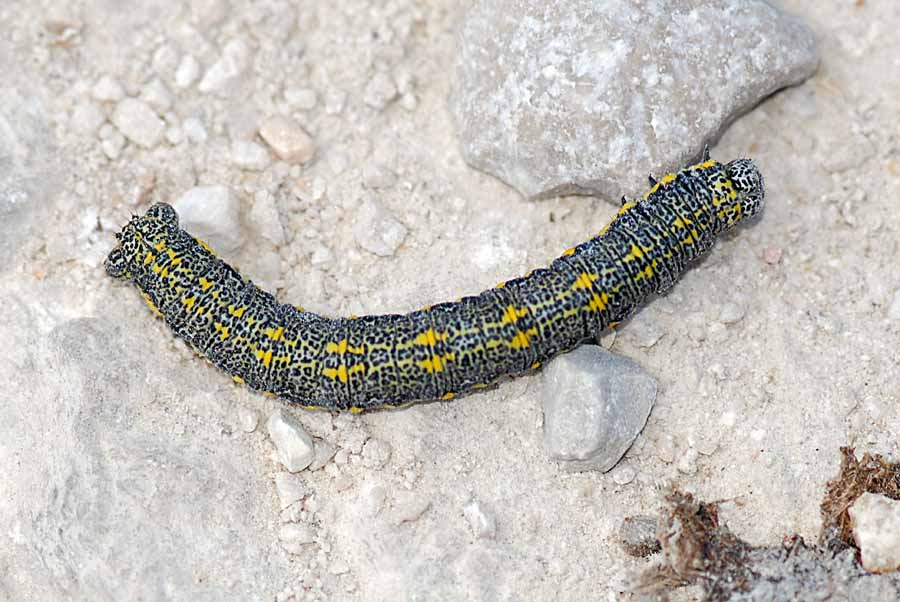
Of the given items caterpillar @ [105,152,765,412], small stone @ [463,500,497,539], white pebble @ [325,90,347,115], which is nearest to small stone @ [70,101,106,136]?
caterpillar @ [105,152,765,412]

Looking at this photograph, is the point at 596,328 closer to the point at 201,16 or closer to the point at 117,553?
the point at 117,553

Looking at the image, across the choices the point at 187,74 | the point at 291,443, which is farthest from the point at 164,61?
the point at 291,443

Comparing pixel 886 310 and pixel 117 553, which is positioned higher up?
pixel 886 310

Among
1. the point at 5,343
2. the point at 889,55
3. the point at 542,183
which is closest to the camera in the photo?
the point at 5,343

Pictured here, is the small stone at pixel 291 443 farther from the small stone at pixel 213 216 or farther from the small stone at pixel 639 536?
the small stone at pixel 639 536

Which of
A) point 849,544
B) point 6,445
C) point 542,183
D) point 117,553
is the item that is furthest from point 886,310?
point 6,445

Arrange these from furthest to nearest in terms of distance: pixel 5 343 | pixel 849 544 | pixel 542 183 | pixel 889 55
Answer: pixel 889 55 < pixel 542 183 < pixel 5 343 < pixel 849 544

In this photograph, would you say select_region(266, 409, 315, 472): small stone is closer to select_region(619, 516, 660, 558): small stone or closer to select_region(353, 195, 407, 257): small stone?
select_region(353, 195, 407, 257): small stone
